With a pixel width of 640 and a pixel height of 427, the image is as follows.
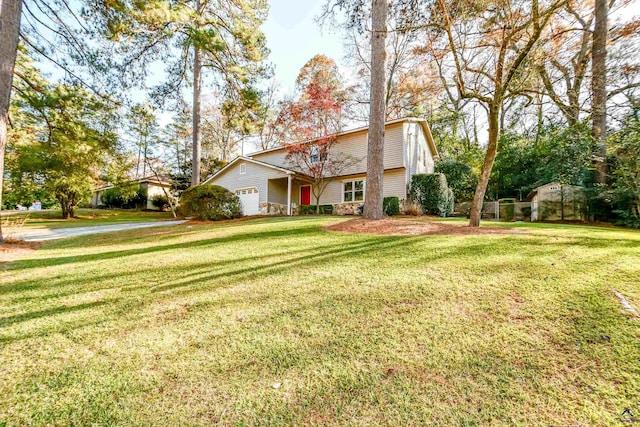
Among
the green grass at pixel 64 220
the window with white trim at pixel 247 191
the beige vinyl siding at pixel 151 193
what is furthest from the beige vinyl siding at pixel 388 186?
the beige vinyl siding at pixel 151 193

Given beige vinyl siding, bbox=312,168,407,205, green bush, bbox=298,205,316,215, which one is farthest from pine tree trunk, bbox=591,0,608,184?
green bush, bbox=298,205,316,215

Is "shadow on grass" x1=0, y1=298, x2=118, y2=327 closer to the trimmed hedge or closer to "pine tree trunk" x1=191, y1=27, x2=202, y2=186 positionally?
the trimmed hedge

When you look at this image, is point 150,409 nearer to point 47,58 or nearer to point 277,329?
point 277,329

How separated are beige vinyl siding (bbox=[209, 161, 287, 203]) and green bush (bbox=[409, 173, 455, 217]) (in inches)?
303

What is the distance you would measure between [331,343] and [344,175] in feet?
46.8

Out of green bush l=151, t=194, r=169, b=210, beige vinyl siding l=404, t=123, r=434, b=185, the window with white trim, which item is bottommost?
green bush l=151, t=194, r=169, b=210

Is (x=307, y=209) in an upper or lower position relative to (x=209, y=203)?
lower

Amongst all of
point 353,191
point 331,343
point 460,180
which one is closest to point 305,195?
point 353,191

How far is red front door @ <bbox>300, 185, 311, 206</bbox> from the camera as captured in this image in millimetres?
17969

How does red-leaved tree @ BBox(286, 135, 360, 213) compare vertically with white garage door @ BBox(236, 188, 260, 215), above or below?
above

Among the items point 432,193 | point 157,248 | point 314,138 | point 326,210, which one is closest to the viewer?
point 157,248

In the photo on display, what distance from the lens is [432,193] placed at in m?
13.7

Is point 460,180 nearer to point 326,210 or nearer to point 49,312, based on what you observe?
point 326,210

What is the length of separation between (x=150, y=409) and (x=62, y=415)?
1.87 feet
